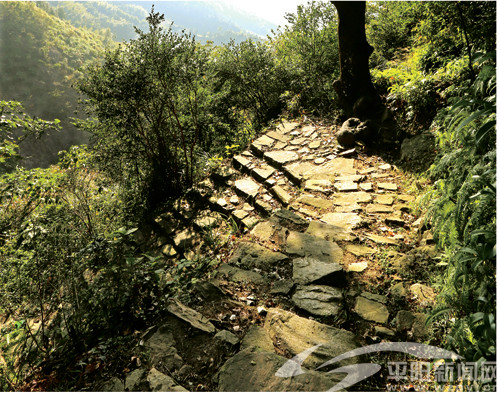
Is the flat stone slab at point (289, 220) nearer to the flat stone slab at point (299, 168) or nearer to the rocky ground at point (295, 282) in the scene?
the rocky ground at point (295, 282)

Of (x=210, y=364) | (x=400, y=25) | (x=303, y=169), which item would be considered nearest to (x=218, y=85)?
(x=303, y=169)

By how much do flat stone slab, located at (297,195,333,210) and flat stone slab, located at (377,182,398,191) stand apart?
0.84m

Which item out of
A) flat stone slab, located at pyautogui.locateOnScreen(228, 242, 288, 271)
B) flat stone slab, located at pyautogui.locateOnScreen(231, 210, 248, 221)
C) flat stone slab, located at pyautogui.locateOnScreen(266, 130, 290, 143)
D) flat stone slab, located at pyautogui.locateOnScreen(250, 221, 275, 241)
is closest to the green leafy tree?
flat stone slab, located at pyautogui.locateOnScreen(231, 210, 248, 221)

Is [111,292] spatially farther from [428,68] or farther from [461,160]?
[428,68]

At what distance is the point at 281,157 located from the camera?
219 inches

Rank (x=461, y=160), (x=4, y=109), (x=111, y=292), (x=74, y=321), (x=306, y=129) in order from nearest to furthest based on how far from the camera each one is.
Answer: (x=461, y=160) < (x=74, y=321) < (x=111, y=292) < (x=4, y=109) < (x=306, y=129)

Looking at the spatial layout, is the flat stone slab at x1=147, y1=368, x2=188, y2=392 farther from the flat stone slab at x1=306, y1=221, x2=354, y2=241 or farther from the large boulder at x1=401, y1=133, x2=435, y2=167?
the large boulder at x1=401, y1=133, x2=435, y2=167

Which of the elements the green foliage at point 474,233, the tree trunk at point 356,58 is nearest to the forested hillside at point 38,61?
the tree trunk at point 356,58

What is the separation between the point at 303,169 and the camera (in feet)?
16.9

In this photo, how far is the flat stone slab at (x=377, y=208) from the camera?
3.81 m

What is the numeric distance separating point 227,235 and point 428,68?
4.43m

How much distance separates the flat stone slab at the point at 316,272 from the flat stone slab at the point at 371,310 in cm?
31

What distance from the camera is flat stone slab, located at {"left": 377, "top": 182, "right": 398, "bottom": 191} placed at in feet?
13.8
